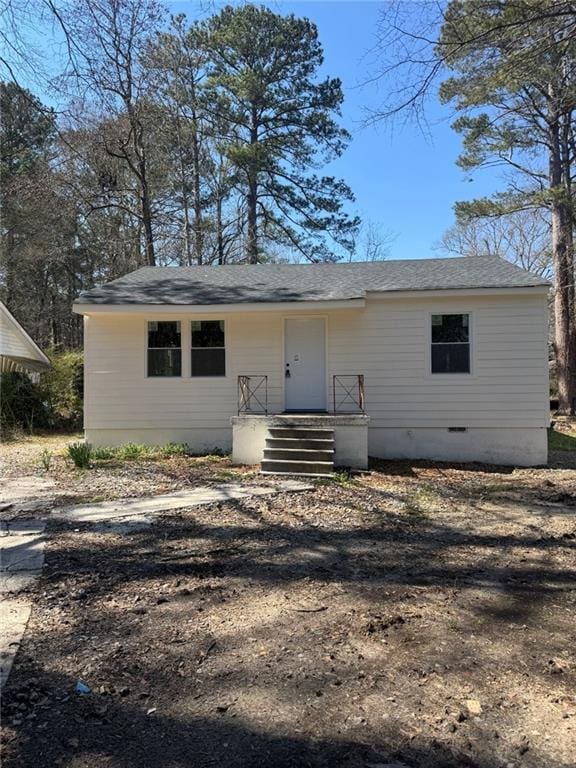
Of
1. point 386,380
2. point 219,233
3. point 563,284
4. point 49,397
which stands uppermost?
point 219,233

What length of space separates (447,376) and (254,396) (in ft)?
12.8

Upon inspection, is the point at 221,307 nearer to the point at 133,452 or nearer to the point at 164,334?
the point at 164,334

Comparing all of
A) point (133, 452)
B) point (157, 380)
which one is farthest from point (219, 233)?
point (133, 452)

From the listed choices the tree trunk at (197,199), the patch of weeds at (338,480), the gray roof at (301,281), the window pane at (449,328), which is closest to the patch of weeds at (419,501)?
the patch of weeds at (338,480)

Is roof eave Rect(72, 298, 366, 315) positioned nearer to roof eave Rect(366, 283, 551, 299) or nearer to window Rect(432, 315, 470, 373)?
roof eave Rect(366, 283, 551, 299)

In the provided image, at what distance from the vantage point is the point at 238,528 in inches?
207

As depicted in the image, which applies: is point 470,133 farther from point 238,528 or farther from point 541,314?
point 238,528

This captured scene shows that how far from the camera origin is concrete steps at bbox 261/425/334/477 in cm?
835

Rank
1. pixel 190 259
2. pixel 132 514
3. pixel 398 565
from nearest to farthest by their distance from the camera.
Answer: pixel 398 565
pixel 132 514
pixel 190 259

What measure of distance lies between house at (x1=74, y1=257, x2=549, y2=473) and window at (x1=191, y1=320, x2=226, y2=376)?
0.8 inches

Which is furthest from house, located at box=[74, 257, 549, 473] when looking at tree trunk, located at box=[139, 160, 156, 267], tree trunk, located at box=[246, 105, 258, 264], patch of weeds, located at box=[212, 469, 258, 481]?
tree trunk, located at box=[246, 105, 258, 264]

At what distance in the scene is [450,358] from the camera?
10.1 metres

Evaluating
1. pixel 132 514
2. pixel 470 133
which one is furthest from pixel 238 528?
pixel 470 133

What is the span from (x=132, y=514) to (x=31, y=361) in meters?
12.8
